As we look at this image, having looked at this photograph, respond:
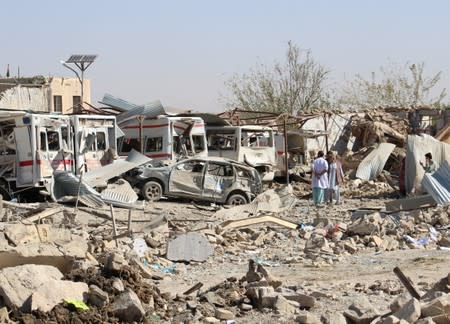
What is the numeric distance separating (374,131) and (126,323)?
26.8m

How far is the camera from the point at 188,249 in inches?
504

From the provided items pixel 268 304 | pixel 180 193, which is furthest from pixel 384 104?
pixel 268 304

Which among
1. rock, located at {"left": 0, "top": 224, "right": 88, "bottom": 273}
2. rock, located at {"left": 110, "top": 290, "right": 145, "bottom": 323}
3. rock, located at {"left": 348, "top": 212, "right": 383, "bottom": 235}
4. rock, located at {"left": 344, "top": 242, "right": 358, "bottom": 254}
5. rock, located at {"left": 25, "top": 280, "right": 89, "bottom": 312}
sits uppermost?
rock, located at {"left": 0, "top": 224, "right": 88, "bottom": 273}

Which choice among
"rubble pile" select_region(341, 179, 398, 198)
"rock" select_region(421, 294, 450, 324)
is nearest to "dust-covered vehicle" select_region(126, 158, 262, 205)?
"rubble pile" select_region(341, 179, 398, 198)

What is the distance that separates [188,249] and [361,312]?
4.80 m

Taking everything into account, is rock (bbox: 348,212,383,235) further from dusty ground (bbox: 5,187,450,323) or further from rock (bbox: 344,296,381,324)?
rock (bbox: 344,296,381,324)

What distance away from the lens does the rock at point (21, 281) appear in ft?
26.9

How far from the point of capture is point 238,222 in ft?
51.8

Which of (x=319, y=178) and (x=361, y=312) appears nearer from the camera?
(x=361, y=312)

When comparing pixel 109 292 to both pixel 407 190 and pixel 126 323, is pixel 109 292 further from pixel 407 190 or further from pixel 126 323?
pixel 407 190

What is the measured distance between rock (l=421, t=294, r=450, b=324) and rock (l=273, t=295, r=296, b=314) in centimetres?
150

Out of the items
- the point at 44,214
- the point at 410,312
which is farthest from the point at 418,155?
the point at 410,312

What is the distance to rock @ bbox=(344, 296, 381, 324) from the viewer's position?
818cm

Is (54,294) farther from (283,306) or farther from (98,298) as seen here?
(283,306)
